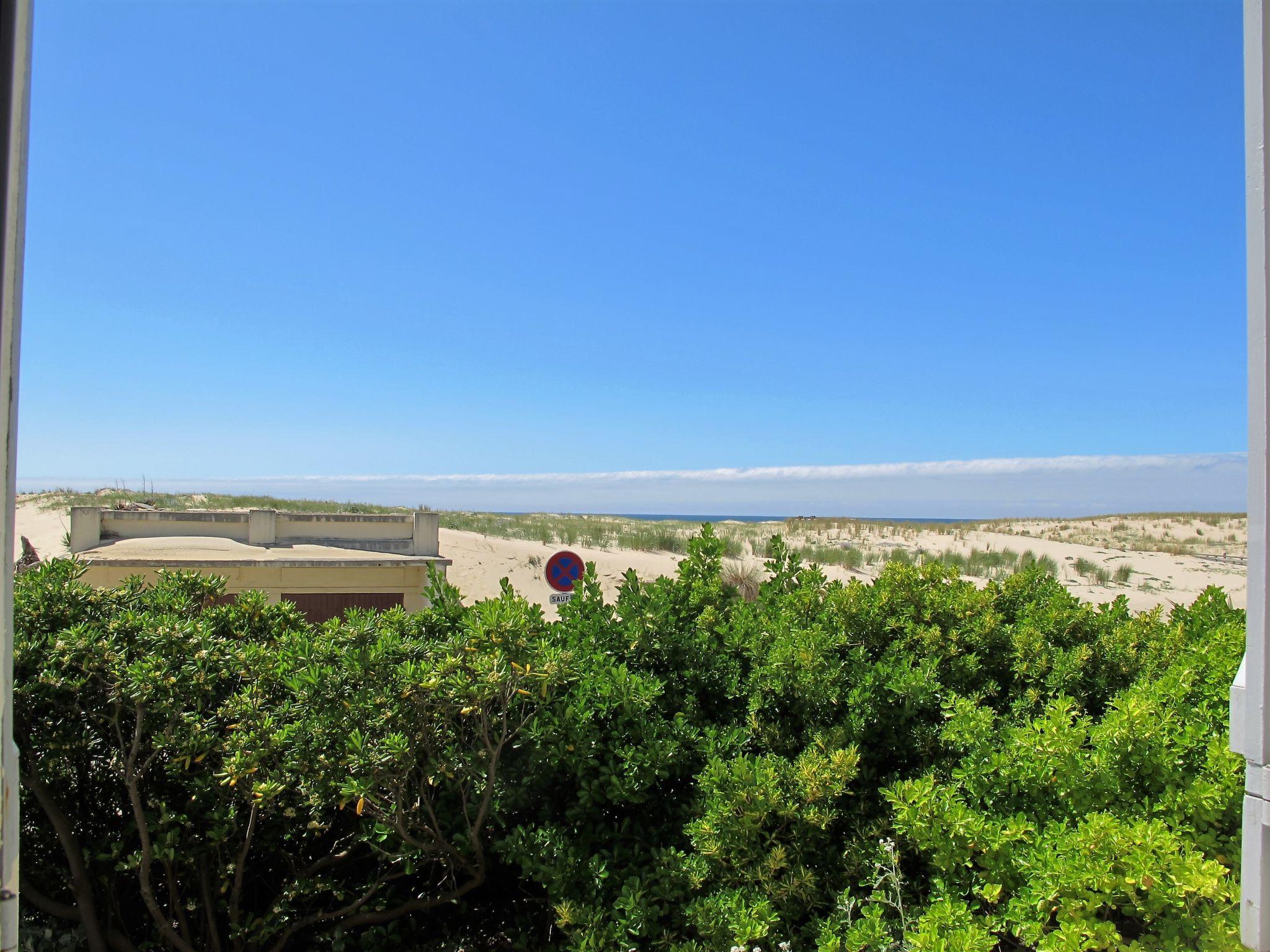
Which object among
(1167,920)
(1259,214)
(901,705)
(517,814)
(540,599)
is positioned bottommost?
(540,599)

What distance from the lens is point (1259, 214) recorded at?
5.05 feet

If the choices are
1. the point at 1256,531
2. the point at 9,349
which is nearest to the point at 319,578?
the point at 9,349

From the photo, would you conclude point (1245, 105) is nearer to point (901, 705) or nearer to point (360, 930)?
point (901, 705)

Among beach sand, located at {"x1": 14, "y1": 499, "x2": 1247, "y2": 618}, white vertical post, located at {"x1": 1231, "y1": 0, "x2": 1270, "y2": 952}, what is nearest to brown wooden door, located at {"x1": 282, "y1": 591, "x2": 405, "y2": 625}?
beach sand, located at {"x1": 14, "y1": 499, "x2": 1247, "y2": 618}

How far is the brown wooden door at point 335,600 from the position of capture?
44.4 ft

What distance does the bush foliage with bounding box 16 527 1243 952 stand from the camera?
282cm

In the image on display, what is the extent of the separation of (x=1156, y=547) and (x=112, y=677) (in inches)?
1463

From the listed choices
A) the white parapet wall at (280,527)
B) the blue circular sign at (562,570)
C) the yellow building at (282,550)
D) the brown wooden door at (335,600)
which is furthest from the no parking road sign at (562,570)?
the white parapet wall at (280,527)

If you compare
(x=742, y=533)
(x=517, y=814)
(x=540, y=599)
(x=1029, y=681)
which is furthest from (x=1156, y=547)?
(x=517, y=814)

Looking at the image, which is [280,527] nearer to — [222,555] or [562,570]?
[222,555]

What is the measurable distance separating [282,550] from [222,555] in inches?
40.5

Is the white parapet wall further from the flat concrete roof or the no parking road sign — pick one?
the no parking road sign

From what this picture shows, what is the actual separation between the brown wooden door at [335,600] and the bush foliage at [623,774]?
31.7ft

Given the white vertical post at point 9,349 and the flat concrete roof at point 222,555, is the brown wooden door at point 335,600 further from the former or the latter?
the white vertical post at point 9,349
